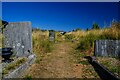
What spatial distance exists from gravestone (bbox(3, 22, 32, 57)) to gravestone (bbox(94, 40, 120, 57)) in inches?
118

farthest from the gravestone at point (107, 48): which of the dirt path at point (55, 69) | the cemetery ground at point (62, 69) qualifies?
the dirt path at point (55, 69)

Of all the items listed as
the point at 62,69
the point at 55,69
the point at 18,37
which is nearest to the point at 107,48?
the point at 62,69

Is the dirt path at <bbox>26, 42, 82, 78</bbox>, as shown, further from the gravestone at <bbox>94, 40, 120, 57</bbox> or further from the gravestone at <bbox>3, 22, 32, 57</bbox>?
the gravestone at <bbox>94, 40, 120, 57</bbox>

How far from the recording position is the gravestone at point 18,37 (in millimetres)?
9398

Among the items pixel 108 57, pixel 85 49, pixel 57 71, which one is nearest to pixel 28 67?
pixel 57 71

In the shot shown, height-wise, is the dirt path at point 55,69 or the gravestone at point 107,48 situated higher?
the gravestone at point 107,48

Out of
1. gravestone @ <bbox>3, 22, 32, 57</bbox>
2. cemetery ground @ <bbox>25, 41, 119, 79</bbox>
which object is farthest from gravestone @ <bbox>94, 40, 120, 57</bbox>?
gravestone @ <bbox>3, 22, 32, 57</bbox>

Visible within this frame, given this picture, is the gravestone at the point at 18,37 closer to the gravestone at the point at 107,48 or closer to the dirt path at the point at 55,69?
the dirt path at the point at 55,69

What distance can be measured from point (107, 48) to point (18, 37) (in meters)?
3.80

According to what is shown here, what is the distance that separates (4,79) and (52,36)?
49.0 ft

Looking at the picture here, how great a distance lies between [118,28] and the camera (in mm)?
11406

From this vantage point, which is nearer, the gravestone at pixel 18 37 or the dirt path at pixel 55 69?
the dirt path at pixel 55 69

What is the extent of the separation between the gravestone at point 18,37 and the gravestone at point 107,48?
118 inches

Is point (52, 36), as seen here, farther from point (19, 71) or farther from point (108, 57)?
point (19, 71)
